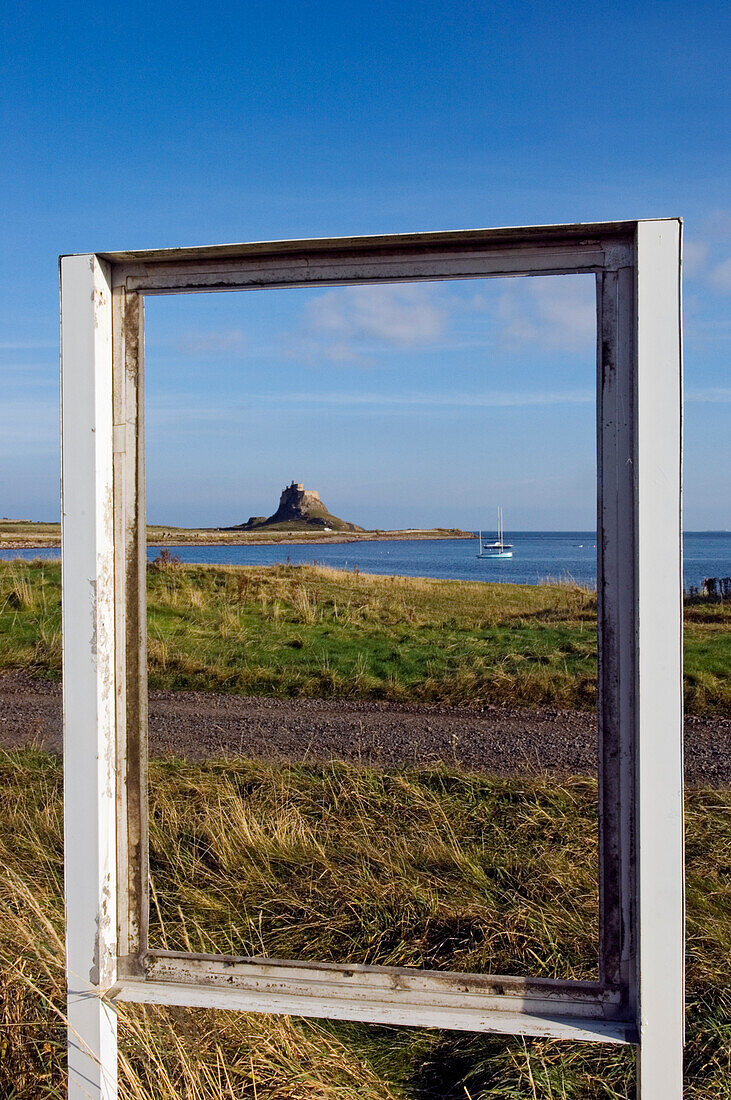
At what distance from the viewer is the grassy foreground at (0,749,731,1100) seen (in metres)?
2.38

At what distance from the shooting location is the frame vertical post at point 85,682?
193cm

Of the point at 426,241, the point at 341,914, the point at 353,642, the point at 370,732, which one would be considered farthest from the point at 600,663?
the point at 353,642

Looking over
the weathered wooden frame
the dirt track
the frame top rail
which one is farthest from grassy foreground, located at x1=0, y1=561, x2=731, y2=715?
the frame top rail

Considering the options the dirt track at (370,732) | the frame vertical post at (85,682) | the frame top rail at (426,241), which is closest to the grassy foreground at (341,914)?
the frame vertical post at (85,682)

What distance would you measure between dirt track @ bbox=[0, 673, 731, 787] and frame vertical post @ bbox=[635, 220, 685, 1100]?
363 cm

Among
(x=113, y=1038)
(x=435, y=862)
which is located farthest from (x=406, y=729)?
(x=113, y=1038)

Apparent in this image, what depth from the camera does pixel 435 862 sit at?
3727mm

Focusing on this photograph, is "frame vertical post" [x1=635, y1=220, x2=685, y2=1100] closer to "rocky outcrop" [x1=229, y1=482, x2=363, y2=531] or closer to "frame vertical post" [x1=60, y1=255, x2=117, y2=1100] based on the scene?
"frame vertical post" [x1=60, y1=255, x2=117, y2=1100]

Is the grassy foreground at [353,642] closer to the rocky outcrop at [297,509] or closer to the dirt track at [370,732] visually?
the dirt track at [370,732]

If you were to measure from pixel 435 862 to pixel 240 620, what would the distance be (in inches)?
326

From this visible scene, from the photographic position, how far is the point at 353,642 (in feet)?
34.3

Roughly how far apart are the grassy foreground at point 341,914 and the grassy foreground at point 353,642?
312cm

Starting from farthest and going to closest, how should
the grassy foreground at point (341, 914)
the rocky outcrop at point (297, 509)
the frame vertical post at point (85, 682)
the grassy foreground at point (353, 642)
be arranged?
the rocky outcrop at point (297, 509) < the grassy foreground at point (353, 642) < the grassy foreground at point (341, 914) < the frame vertical post at point (85, 682)

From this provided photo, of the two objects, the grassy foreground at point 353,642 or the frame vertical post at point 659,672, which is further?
the grassy foreground at point 353,642
